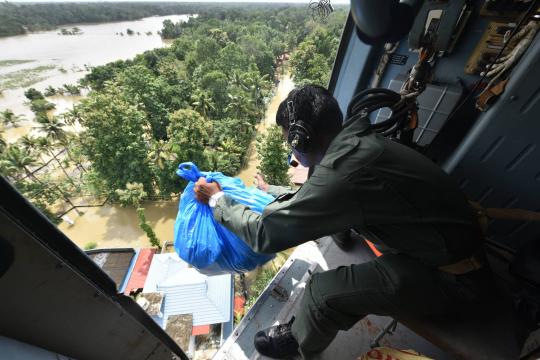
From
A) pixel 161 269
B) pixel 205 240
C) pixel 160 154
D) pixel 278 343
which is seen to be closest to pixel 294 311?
pixel 278 343

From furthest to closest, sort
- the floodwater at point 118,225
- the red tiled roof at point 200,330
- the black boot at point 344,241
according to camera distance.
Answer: the floodwater at point 118,225 → the red tiled roof at point 200,330 → the black boot at point 344,241

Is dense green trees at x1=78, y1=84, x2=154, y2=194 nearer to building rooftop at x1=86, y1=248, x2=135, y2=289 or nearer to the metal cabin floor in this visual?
building rooftop at x1=86, y1=248, x2=135, y2=289

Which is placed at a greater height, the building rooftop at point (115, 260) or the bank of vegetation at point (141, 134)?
the bank of vegetation at point (141, 134)

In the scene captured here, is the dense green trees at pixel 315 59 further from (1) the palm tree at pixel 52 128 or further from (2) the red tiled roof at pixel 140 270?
(1) the palm tree at pixel 52 128

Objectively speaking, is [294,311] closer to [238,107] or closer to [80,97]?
[238,107]

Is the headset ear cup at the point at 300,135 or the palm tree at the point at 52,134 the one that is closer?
the headset ear cup at the point at 300,135

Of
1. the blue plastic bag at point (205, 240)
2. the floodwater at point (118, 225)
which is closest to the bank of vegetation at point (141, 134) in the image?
the floodwater at point (118, 225)

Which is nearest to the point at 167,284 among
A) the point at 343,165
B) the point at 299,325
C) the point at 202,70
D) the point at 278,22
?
the point at 299,325

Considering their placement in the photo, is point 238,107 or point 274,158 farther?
point 238,107
